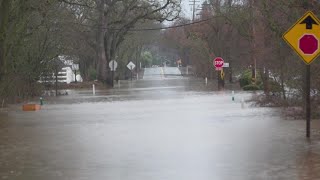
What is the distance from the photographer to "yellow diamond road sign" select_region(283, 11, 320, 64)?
41.9ft

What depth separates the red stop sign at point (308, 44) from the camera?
1288 cm

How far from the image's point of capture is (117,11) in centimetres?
6044

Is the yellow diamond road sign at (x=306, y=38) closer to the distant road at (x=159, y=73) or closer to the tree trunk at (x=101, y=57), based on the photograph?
the tree trunk at (x=101, y=57)

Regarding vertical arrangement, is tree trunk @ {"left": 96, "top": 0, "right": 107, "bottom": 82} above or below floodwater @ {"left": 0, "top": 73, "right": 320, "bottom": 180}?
Answer: above

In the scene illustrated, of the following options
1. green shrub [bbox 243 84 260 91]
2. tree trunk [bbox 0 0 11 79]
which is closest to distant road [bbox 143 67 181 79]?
green shrub [bbox 243 84 260 91]

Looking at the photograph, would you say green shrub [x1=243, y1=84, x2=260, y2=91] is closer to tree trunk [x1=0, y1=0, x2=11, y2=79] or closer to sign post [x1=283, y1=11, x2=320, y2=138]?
tree trunk [x1=0, y1=0, x2=11, y2=79]

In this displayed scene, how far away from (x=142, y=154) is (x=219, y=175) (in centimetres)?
269

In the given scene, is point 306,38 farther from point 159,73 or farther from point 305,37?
point 159,73

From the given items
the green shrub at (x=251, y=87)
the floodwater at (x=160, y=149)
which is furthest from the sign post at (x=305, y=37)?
the green shrub at (x=251, y=87)

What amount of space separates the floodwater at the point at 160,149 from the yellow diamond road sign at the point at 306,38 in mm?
2008

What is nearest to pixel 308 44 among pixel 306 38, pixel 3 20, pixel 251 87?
pixel 306 38

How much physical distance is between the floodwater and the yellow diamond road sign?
2008 mm

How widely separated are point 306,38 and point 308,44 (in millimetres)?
144

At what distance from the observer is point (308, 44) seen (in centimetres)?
1293
